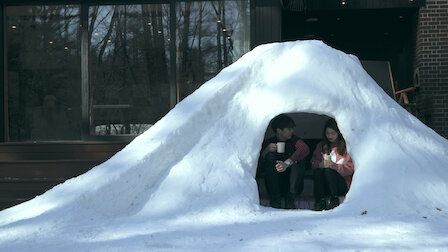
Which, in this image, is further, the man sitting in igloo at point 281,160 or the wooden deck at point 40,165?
the wooden deck at point 40,165

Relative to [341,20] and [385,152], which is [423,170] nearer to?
[385,152]

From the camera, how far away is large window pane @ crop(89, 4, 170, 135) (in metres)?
7.86

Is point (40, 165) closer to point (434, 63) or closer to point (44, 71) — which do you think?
point (44, 71)

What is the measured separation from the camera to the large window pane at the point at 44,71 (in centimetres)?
816

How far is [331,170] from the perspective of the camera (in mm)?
4375

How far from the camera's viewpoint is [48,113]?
8.31 metres

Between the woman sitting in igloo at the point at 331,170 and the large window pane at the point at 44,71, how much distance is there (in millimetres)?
4971

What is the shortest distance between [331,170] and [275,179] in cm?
54

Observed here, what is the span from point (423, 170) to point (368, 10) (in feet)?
22.4

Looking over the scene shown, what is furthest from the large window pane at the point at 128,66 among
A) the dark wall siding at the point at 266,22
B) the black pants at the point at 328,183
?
the black pants at the point at 328,183

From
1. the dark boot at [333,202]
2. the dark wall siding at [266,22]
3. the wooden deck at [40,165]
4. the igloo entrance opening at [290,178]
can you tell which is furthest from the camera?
the dark wall siding at [266,22]

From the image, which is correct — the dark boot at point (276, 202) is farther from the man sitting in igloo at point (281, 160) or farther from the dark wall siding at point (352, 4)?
the dark wall siding at point (352, 4)

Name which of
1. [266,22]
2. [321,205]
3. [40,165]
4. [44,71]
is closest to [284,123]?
[321,205]

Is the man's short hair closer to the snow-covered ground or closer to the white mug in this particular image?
the white mug
